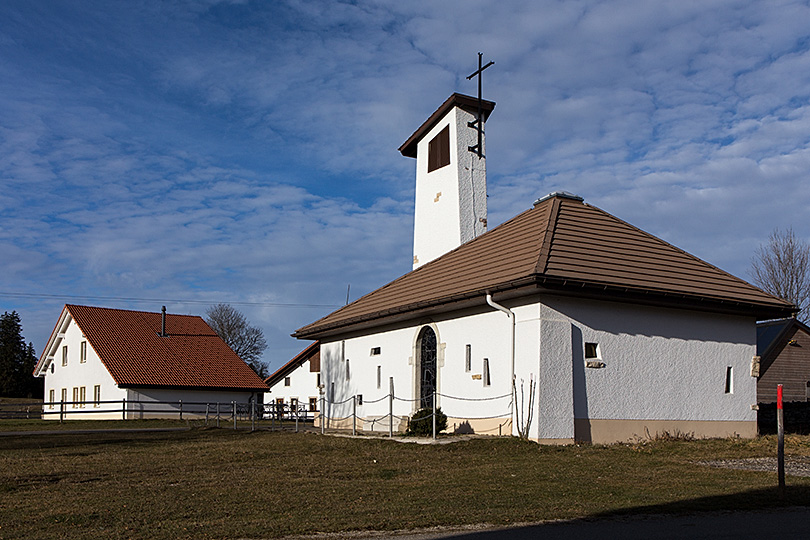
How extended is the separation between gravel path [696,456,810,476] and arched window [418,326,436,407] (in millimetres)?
8698

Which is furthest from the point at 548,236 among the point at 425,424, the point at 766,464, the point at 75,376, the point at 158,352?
→ the point at 75,376

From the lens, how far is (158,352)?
44.9 m

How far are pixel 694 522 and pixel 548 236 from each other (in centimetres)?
1130

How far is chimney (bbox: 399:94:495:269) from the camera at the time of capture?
93.6 feet

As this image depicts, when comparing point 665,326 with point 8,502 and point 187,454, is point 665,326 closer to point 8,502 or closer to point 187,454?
point 187,454

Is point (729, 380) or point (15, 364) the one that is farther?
point (15, 364)

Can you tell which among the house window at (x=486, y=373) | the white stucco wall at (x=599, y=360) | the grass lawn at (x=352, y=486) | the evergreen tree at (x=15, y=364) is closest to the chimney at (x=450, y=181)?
the white stucco wall at (x=599, y=360)

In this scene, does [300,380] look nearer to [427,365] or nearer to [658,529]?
[427,365]

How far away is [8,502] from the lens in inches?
407

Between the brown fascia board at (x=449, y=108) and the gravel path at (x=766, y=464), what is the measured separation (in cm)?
1766

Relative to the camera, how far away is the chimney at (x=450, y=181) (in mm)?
28531

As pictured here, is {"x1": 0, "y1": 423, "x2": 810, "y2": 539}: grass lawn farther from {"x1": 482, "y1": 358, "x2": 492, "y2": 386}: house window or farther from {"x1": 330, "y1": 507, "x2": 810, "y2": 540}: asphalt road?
{"x1": 482, "y1": 358, "x2": 492, "y2": 386}: house window

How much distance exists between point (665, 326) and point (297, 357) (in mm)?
41295

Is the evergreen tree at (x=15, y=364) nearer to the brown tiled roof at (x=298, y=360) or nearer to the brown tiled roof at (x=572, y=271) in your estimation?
the brown tiled roof at (x=298, y=360)
